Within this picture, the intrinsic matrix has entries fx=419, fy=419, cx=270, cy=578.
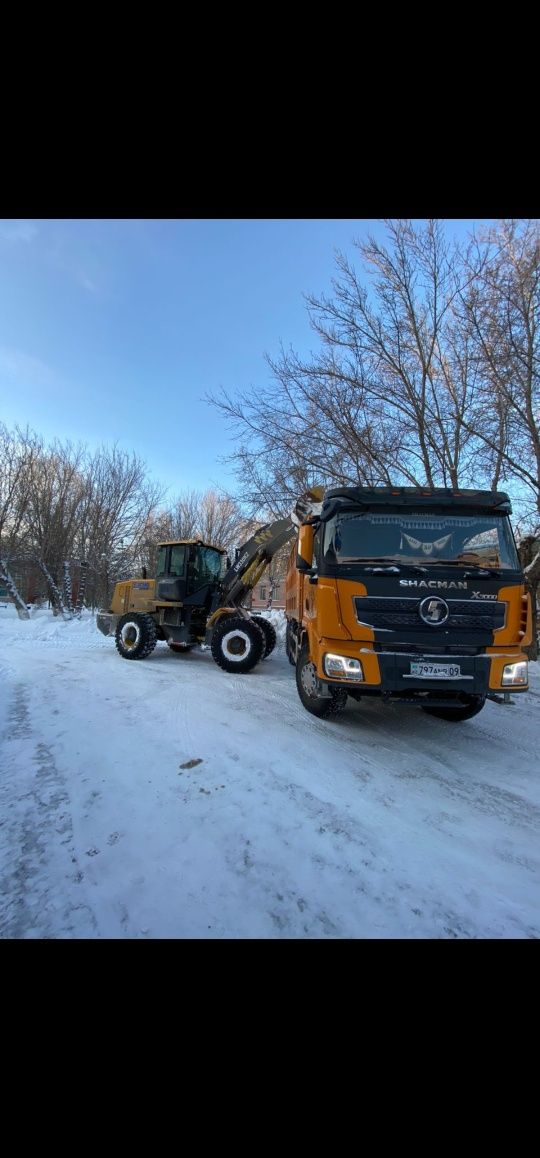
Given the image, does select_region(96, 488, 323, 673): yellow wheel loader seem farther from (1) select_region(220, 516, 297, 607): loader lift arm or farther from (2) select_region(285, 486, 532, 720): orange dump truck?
(2) select_region(285, 486, 532, 720): orange dump truck

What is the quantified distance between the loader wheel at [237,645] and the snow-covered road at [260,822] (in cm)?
263

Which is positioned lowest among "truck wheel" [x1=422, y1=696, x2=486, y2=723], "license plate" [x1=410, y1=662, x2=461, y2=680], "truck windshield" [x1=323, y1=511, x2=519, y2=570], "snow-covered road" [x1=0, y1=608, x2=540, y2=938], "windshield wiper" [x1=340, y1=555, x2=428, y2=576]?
"snow-covered road" [x1=0, y1=608, x2=540, y2=938]

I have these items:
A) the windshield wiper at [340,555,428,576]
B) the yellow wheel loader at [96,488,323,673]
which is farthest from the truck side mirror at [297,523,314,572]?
the yellow wheel loader at [96,488,323,673]

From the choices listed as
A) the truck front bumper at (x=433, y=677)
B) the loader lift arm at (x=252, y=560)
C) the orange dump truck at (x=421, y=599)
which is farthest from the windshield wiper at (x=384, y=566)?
the loader lift arm at (x=252, y=560)

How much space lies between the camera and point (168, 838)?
263 cm

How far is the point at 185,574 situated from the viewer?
392 inches

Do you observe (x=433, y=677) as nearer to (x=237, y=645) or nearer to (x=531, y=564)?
(x=237, y=645)

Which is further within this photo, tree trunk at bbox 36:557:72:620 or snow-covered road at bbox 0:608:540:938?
tree trunk at bbox 36:557:72:620

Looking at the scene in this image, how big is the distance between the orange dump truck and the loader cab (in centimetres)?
566

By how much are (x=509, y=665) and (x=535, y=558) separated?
6.12 metres

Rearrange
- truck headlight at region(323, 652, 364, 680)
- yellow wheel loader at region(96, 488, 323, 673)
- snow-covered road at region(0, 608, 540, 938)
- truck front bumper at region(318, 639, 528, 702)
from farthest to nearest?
yellow wheel loader at region(96, 488, 323, 673)
truck headlight at region(323, 652, 364, 680)
truck front bumper at region(318, 639, 528, 702)
snow-covered road at region(0, 608, 540, 938)

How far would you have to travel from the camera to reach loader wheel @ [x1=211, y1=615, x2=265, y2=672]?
8273 mm

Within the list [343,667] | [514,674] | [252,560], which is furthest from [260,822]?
[252,560]
